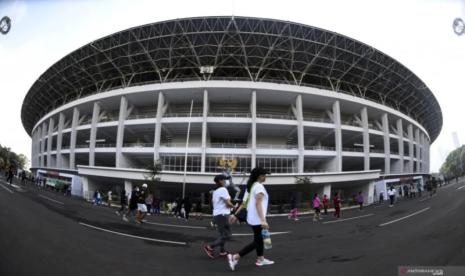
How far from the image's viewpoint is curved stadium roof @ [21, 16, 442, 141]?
A: 24.2 m

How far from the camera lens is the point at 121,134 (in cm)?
2767

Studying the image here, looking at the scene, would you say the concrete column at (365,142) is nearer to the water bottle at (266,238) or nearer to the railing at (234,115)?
the railing at (234,115)

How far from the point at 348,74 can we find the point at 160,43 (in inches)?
918

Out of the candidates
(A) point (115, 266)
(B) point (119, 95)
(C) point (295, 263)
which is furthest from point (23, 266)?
(B) point (119, 95)

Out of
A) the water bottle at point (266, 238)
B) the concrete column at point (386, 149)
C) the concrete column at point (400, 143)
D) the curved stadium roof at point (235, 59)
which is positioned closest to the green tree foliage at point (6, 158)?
the curved stadium roof at point (235, 59)

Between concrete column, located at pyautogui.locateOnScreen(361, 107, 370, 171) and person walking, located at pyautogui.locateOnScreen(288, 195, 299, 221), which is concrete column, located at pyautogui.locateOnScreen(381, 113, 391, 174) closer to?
concrete column, located at pyautogui.locateOnScreen(361, 107, 370, 171)

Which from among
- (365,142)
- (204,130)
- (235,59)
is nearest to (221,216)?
(204,130)

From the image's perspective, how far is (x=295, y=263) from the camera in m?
4.40

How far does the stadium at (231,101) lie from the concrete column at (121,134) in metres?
0.14

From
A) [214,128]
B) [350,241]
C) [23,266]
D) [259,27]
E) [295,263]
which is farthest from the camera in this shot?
[214,128]

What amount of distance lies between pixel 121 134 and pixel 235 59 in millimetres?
16130

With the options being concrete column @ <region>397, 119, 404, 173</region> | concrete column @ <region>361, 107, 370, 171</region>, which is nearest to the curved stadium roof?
concrete column @ <region>361, 107, 370, 171</region>

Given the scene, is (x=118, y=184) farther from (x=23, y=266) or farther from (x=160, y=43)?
(x=23, y=266)

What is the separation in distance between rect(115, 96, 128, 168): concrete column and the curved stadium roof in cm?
286
